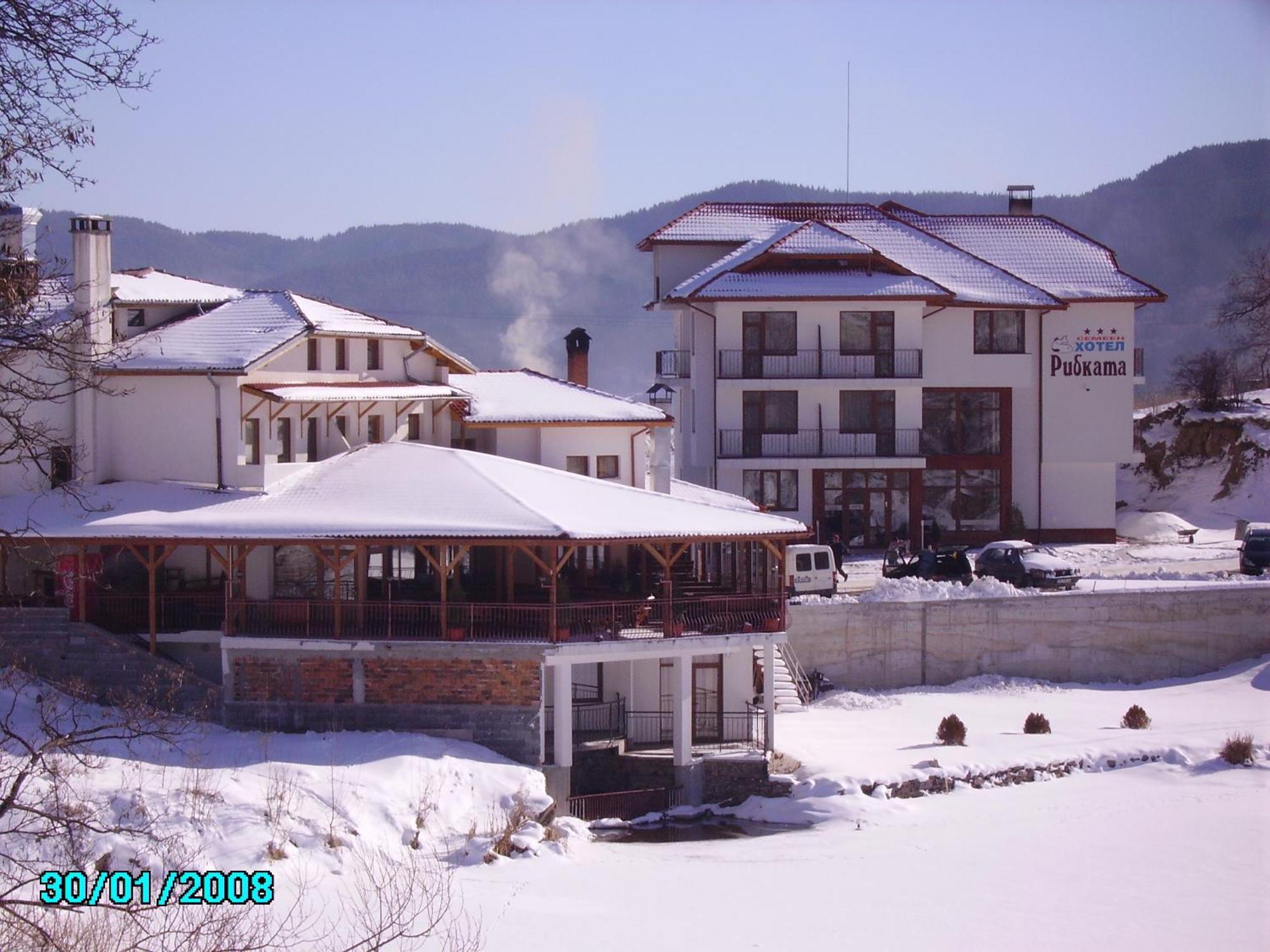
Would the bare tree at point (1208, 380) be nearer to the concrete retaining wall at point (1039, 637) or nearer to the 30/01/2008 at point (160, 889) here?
the concrete retaining wall at point (1039, 637)

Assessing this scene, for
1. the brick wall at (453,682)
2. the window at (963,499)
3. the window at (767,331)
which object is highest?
the window at (767,331)

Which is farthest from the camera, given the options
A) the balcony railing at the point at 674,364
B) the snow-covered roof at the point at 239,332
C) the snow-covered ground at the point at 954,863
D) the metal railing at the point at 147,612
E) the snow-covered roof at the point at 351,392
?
the balcony railing at the point at 674,364

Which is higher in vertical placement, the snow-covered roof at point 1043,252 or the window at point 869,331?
the snow-covered roof at point 1043,252

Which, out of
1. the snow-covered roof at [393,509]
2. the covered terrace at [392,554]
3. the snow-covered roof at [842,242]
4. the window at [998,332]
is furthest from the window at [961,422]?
the snow-covered roof at [393,509]

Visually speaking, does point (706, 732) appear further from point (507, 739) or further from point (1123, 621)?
point (1123, 621)

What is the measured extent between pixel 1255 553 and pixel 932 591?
11.0 m

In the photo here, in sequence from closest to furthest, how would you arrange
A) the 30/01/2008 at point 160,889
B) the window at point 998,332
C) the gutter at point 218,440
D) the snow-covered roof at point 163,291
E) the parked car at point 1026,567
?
1. the 30/01/2008 at point 160,889
2. the gutter at point 218,440
3. the snow-covered roof at point 163,291
4. the parked car at point 1026,567
5. the window at point 998,332

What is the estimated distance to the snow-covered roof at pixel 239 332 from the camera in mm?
34250

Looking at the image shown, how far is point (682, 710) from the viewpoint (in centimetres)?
3253

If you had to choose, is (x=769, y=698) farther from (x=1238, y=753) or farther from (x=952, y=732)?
(x=1238, y=753)

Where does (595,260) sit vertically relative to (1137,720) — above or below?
above

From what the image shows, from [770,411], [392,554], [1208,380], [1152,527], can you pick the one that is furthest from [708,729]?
[1208,380]

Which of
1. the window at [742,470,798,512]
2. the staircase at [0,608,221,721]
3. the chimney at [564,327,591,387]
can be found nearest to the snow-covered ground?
the staircase at [0,608,221,721]

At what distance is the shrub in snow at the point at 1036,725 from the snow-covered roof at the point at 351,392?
15464mm
